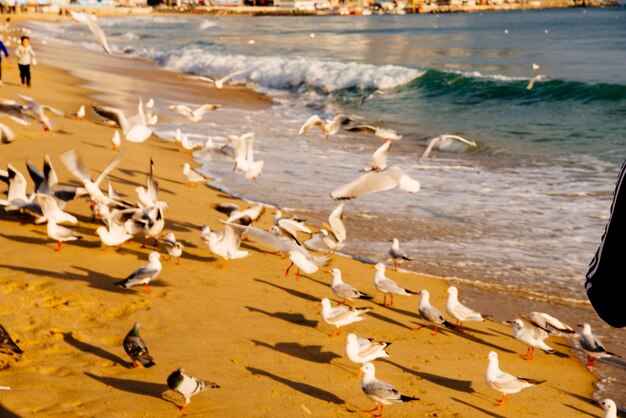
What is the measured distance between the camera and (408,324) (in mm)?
7844

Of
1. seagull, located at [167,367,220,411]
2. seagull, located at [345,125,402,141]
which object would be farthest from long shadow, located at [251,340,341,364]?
seagull, located at [345,125,402,141]

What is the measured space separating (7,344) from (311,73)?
2984 cm

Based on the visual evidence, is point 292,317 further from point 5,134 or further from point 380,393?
point 5,134

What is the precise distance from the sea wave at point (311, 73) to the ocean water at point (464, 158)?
9 cm

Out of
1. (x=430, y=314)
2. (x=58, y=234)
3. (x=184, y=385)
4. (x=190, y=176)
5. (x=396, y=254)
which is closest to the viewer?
(x=184, y=385)

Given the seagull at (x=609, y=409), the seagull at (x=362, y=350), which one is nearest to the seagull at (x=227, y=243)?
the seagull at (x=362, y=350)

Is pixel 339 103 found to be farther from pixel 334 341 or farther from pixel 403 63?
pixel 334 341

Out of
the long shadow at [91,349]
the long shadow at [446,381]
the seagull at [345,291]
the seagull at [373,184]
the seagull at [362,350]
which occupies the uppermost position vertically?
the seagull at [373,184]

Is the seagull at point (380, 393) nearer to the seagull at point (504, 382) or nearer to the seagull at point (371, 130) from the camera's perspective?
the seagull at point (504, 382)

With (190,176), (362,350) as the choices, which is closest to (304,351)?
(362,350)

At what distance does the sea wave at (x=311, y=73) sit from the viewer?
3328 cm

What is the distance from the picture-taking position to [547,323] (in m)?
7.32

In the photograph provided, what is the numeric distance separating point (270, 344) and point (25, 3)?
439 feet

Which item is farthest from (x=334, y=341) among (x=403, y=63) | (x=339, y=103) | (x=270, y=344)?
(x=403, y=63)
